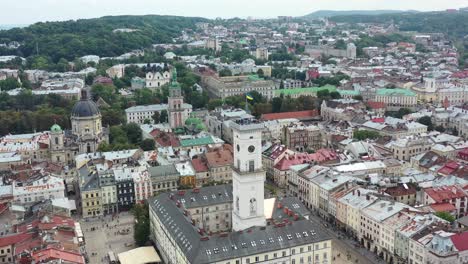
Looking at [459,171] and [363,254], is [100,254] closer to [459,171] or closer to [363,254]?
[363,254]

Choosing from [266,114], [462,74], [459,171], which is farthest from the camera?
[462,74]

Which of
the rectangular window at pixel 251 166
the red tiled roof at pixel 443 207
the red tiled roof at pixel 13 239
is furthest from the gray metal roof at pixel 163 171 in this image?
the red tiled roof at pixel 443 207

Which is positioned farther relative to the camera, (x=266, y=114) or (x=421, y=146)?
(x=266, y=114)

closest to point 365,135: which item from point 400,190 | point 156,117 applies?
point 400,190

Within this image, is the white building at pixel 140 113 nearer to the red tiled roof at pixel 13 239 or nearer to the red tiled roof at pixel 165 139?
the red tiled roof at pixel 165 139

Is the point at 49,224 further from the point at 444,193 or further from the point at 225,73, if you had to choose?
the point at 225,73

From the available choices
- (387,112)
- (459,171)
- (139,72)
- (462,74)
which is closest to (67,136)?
(459,171)

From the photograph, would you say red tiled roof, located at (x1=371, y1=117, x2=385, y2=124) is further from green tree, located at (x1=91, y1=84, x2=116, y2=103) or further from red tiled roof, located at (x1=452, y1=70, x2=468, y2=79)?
red tiled roof, located at (x1=452, y1=70, x2=468, y2=79)
